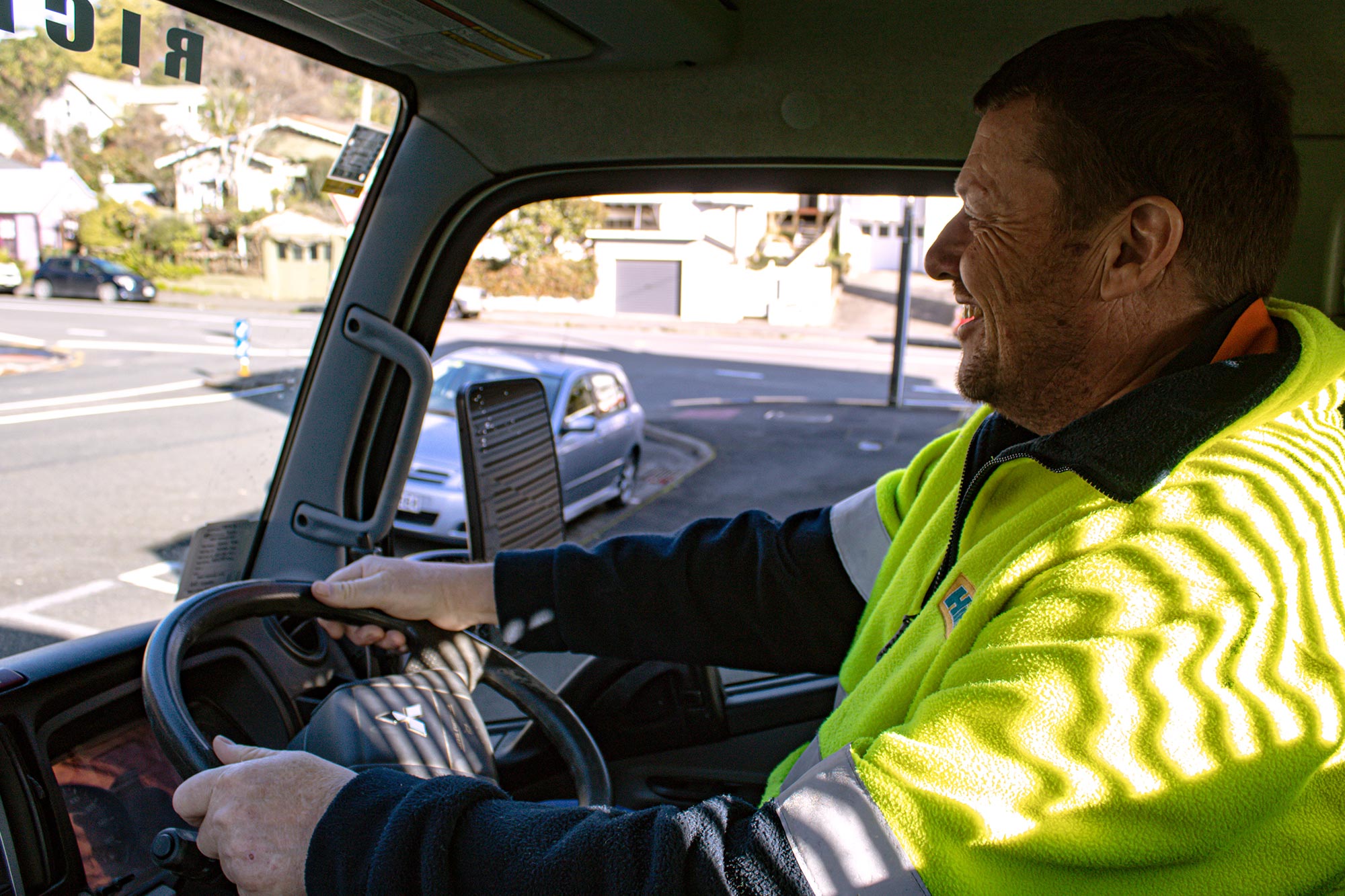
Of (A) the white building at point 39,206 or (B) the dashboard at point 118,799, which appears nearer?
(B) the dashboard at point 118,799

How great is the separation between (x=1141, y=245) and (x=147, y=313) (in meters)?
2.88

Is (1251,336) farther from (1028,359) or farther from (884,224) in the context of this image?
(884,224)

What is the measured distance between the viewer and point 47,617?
2398mm

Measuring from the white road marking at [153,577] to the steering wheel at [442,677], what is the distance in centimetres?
104

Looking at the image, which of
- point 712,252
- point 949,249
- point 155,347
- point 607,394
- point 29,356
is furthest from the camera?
point 607,394

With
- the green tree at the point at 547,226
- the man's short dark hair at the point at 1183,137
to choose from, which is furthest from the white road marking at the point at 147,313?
the man's short dark hair at the point at 1183,137

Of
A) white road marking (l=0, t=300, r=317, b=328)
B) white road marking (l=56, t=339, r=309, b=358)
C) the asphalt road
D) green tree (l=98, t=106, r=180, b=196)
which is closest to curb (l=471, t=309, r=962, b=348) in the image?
the asphalt road

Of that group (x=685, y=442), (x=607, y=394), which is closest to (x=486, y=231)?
(x=607, y=394)

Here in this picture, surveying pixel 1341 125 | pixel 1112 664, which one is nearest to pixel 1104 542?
pixel 1112 664

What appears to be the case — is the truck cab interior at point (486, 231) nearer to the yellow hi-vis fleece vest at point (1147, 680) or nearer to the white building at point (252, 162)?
the white building at point (252, 162)

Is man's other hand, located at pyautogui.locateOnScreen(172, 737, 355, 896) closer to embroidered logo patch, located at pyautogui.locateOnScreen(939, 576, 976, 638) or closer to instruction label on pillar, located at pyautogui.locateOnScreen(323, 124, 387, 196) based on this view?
embroidered logo patch, located at pyautogui.locateOnScreen(939, 576, 976, 638)

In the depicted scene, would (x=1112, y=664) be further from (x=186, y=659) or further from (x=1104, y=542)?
(x=186, y=659)

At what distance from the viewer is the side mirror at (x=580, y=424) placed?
635 centimetres

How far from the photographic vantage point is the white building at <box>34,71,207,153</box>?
1.49 meters
